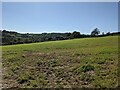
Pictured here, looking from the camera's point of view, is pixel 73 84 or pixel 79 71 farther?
pixel 79 71

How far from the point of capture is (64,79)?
16266 millimetres

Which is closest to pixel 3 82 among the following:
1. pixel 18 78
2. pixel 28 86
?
pixel 18 78

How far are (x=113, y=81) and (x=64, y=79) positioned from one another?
3262mm

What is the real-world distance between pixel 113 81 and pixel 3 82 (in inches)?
273

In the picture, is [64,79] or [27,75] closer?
[64,79]

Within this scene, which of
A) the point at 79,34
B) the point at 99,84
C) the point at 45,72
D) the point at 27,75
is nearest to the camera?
the point at 99,84

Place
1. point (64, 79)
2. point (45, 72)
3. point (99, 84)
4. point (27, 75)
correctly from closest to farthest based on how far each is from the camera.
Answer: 1. point (99, 84)
2. point (64, 79)
3. point (27, 75)
4. point (45, 72)

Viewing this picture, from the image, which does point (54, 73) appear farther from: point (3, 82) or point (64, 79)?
point (3, 82)

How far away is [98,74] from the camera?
16688 mm

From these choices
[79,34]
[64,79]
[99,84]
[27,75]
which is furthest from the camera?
[79,34]

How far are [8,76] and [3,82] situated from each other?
1.80 metres

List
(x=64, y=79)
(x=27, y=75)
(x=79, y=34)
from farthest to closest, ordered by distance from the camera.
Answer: (x=79, y=34) → (x=27, y=75) → (x=64, y=79)

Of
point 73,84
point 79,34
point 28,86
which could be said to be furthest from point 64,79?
point 79,34

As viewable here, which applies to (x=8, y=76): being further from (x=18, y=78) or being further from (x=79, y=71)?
(x=79, y=71)
